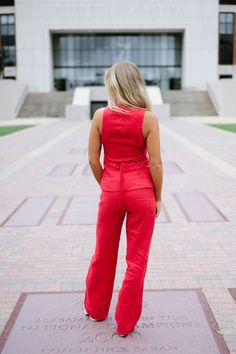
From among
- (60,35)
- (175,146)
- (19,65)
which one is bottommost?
(175,146)

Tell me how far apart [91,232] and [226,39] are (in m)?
54.1

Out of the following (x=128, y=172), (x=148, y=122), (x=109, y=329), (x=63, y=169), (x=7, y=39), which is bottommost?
(x=63, y=169)

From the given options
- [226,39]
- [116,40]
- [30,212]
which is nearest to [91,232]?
Answer: [30,212]

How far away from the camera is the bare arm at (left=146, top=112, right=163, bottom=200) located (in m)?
3.15

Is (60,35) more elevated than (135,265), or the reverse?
(60,35)

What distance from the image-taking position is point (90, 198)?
802cm

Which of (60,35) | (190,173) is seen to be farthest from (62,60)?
(190,173)

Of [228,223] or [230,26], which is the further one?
[230,26]

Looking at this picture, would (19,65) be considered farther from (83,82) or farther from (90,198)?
(90,198)

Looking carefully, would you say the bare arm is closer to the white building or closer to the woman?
the woman

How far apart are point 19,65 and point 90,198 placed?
46.4m

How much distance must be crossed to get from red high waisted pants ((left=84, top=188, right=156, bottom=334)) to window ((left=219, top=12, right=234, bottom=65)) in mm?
55578

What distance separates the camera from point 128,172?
10.6 ft

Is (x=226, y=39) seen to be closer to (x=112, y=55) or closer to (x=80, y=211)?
(x=112, y=55)
